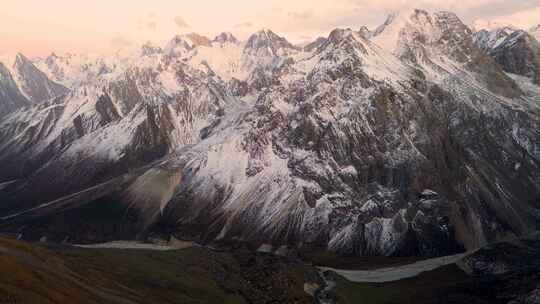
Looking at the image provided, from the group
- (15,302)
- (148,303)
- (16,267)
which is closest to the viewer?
(15,302)

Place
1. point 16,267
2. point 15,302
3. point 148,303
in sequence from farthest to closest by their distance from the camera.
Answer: point 148,303 → point 16,267 → point 15,302

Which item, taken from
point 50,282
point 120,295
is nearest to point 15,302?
point 50,282

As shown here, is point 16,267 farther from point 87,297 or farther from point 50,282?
point 87,297

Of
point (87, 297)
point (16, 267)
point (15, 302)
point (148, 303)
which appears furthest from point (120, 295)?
point (15, 302)

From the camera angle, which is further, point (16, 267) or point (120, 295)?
point (120, 295)

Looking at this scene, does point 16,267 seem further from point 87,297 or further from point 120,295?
point 120,295

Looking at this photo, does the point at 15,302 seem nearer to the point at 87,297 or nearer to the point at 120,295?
the point at 87,297

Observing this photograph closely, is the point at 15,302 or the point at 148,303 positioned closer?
the point at 15,302

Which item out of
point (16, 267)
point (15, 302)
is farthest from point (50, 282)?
point (15, 302)
